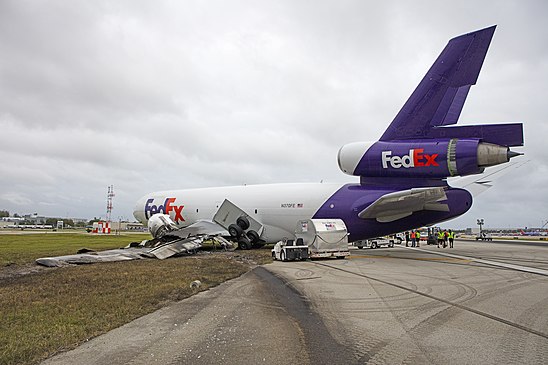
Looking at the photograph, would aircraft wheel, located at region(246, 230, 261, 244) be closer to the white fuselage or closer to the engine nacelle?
the white fuselage

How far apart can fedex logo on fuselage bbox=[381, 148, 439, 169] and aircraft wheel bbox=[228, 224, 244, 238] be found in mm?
10622

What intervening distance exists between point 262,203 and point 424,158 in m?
11.6

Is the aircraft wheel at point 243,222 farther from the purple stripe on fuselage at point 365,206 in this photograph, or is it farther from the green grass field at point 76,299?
the green grass field at point 76,299

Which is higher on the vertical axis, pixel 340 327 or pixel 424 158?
pixel 424 158

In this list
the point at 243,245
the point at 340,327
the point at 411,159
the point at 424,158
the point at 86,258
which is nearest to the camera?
the point at 340,327

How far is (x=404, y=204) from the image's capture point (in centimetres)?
1778

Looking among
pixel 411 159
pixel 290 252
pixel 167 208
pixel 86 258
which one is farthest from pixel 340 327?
pixel 167 208

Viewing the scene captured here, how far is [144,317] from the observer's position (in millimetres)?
6781

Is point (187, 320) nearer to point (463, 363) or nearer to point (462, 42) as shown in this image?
point (463, 363)

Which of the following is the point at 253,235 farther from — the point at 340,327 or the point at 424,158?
the point at 340,327

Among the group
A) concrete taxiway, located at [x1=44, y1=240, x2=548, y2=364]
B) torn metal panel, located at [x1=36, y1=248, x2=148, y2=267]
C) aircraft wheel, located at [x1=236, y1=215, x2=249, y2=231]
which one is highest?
aircraft wheel, located at [x1=236, y1=215, x2=249, y2=231]

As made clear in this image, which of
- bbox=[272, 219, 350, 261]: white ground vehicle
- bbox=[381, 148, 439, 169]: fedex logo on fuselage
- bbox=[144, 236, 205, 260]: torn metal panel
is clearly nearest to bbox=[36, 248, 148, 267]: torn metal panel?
bbox=[144, 236, 205, 260]: torn metal panel

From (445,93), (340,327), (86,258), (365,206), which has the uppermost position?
(445,93)

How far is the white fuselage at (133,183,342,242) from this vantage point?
23344 mm
